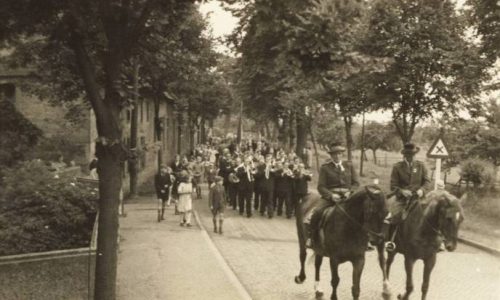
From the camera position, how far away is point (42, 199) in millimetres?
13109

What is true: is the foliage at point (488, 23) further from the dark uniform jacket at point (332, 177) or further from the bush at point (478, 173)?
the dark uniform jacket at point (332, 177)

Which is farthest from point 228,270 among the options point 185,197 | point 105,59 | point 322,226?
point 185,197

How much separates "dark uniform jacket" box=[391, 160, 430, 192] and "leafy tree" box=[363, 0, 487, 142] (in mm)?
9126

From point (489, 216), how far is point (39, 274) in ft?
56.8

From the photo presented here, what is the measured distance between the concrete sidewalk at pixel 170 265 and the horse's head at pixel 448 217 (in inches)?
147

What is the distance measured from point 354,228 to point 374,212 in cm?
65

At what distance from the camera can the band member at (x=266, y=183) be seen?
868 inches

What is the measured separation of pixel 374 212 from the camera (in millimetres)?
9344

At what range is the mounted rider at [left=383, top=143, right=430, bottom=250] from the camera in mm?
11180

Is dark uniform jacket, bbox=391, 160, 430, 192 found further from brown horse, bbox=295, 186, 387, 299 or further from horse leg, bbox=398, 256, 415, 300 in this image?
Result: brown horse, bbox=295, 186, 387, 299

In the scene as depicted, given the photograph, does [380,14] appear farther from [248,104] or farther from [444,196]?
[248,104]

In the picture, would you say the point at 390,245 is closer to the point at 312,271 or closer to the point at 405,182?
the point at 405,182

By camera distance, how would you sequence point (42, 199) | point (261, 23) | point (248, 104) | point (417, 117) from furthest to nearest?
point (248, 104), point (417, 117), point (42, 199), point (261, 23)

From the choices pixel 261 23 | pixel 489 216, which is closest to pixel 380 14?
pixel 489 216
